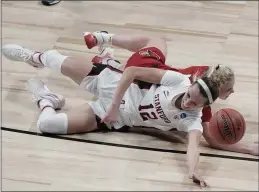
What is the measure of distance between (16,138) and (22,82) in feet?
1.45

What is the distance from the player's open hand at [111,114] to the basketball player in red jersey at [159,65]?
10mm

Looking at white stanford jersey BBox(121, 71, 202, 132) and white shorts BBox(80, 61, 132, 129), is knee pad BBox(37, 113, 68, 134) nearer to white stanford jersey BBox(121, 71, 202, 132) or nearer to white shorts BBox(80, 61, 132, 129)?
white shorts BBox(80, 61, 132, 129)

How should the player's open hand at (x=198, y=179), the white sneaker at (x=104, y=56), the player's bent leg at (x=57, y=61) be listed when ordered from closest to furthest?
the player's open hand at (x=198, y=179), the player's bent leg at (x=57, y=61), the white sneaker at (x=104, y=56)

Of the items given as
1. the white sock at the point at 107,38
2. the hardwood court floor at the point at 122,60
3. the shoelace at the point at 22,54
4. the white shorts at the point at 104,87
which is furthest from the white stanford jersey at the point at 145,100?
the shoelace at the point at 22,54

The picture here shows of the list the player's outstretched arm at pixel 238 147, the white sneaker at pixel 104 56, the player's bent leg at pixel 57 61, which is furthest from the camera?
the white sneaker at pixel 104 56

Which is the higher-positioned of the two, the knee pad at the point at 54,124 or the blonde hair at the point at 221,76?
the blonde hair at the point at 221,76

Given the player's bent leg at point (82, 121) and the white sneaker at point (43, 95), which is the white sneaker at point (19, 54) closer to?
the white sneaker at point (43, 95)

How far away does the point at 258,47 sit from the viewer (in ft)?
10.8

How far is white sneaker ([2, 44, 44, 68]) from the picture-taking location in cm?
279

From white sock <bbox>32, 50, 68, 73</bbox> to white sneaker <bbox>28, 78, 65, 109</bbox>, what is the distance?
10cm

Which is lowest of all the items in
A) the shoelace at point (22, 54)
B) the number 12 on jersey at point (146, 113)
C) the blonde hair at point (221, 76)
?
the shoelace at point (22, 54)

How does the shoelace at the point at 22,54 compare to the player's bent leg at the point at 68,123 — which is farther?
the shoelace at the point at 22,54

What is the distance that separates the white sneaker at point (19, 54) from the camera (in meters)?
2.79

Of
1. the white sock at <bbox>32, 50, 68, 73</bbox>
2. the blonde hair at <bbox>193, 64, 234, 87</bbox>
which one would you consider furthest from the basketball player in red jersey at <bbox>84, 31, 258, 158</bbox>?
the white sock at <bbox>32, 50, 68, 73</bbox>
